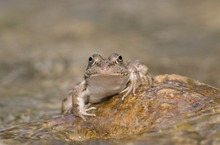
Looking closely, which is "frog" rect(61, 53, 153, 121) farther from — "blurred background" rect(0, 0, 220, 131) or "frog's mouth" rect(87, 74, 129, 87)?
"blurred background" rect(0, 0, 220, 131)

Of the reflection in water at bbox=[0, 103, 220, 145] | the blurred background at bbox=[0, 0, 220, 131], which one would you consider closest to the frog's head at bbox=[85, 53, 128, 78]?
the reflection in water at bbox=[0, 103, 220, 145]

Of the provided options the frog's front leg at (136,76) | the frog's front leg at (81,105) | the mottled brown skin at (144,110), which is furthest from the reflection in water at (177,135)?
the frog's front leg at (136,76)

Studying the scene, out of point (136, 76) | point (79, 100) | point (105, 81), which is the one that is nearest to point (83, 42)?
point (79, 100)

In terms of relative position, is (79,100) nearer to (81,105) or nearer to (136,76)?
(81,105)

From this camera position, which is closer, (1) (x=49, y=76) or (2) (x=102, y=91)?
(2) (x=102, y=91)

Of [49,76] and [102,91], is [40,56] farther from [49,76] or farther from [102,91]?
[102,91]

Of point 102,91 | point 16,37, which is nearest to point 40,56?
point 16,37
